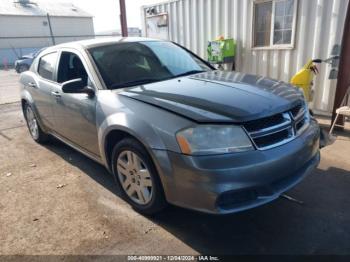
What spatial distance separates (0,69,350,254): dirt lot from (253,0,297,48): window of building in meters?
3.21

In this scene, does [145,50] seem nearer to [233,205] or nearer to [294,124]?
[294,124]

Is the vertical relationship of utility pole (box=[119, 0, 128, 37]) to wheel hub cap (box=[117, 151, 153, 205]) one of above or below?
above

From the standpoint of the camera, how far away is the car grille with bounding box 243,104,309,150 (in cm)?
240

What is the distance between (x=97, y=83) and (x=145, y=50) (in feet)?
2.77

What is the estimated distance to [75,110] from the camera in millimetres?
3572

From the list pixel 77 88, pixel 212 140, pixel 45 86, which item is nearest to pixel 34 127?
pixel 45 86

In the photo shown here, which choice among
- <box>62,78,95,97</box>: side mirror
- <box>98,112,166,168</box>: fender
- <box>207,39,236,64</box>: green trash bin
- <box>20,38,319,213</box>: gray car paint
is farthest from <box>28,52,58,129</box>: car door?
<box>207,39,236,64</box>: green trash bin

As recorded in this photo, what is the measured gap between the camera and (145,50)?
3.79 meters

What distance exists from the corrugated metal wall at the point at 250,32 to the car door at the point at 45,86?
4.26m

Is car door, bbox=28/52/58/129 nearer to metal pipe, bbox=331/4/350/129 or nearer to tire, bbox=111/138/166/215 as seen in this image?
tire, bbox=111/138/166/215

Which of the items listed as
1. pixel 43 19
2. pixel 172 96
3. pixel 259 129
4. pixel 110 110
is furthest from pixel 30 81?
pixel 43 19

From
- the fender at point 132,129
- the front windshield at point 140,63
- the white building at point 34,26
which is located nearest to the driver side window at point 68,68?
the front windshield at point 140,63

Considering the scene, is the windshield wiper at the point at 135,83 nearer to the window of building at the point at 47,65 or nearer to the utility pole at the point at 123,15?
the window of building at the point at 47,65

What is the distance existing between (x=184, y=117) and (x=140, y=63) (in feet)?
4.64
